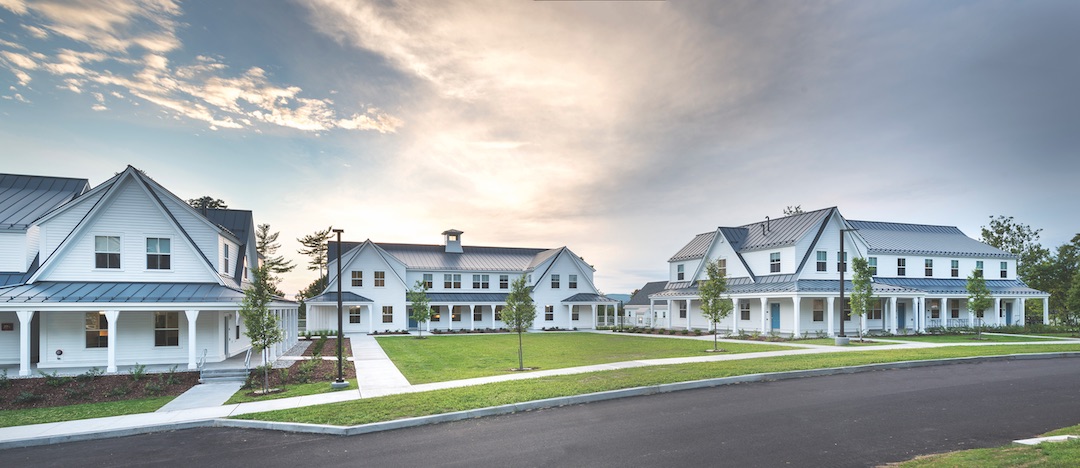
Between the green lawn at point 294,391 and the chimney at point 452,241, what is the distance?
1419 inches

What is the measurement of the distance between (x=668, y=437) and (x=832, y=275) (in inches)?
1318

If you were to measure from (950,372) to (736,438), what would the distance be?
12.8 m

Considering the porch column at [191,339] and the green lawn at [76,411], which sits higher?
the porch column at [191,339]

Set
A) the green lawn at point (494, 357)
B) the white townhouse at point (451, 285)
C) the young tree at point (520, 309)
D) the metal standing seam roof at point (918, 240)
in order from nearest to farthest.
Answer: the green lawn at point (494, 357)
the young tree at point (520, 309)
the metal standing seam roof at point (918, 240)
the white townhouse at point (451, 285)

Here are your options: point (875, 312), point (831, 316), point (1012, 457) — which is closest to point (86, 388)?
point (1012, 457)

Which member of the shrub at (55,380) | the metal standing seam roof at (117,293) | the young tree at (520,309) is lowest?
the shrub at (55,380)

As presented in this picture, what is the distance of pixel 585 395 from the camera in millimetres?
13547

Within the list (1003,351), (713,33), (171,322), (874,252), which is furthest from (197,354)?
(874,252)

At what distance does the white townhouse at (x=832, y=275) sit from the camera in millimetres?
36438

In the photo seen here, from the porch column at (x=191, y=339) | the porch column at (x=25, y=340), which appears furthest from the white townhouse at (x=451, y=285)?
the porch column at (x=25, y=340)

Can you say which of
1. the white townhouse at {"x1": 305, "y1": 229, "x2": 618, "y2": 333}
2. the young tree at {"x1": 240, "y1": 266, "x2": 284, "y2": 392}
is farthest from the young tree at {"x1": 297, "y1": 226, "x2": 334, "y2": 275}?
the young tree at {"x1": 240, "y1": 266, "x2": 284, "y2": 392}

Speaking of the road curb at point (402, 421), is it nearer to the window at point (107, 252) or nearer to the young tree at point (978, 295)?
the window at point (107, 252)

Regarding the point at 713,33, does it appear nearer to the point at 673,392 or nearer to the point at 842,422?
the point at 673,392

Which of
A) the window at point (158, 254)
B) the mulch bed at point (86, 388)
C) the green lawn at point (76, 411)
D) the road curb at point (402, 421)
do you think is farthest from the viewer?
the window at point (158, 254)
